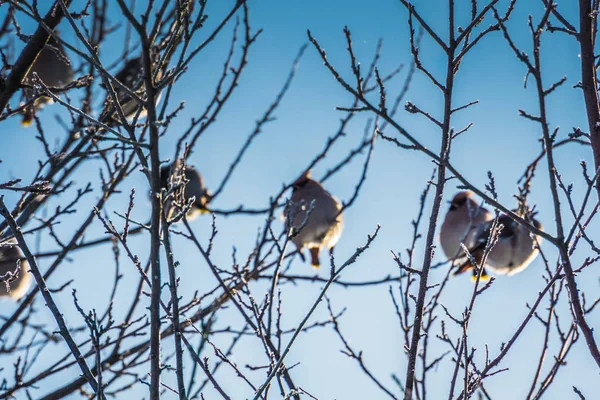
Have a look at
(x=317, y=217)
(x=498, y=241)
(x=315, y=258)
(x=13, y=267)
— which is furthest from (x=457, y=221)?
(x=13, y=267)

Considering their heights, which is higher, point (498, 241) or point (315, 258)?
point (315, 258)

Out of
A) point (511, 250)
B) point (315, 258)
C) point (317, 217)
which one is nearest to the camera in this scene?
point (317, 217)

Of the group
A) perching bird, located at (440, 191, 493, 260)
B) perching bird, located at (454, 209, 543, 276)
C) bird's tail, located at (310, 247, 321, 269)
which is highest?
perching bird, located at (440, 191, 493, 260)

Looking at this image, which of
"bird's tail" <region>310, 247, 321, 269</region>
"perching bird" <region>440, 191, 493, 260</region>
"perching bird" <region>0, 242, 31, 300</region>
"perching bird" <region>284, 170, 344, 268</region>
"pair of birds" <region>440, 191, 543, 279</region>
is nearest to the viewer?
"perching bird" <region>0, 242, 31, 300</region>

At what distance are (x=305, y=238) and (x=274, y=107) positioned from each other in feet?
7.44

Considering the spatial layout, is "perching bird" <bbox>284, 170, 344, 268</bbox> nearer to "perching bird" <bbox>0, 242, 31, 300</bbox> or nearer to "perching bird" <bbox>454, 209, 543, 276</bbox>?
"perching bird" <bbox>454, 209, 543, 276</bbox>

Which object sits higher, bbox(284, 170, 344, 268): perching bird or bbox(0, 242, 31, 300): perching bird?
bbox(284, 170, 344, 268): perching bird

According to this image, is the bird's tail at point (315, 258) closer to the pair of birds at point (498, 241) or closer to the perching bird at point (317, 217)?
the perching bird at point (317, 217)

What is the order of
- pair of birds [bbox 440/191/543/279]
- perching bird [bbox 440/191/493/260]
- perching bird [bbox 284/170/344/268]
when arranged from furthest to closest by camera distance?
perching bird [bbox 440/191/493/260]
pair of birds [bbox 440/191/543/279]
perching bird [bbox 284/170/344/268]

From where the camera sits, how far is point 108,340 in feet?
13.2

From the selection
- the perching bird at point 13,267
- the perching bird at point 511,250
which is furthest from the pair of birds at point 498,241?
the perching bird at point 13,267

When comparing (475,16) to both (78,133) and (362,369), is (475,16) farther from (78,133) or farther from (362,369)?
(78,133)

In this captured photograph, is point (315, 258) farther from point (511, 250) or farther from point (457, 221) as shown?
point (511, 250)

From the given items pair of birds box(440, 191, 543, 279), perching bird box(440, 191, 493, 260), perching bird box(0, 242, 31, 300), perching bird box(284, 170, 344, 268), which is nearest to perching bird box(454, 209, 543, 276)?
pair of birds box(440, 191, 543, 279)
